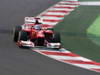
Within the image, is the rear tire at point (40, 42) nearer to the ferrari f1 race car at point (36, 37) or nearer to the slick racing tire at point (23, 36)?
the ferrari f1 race car at point (36, 37)

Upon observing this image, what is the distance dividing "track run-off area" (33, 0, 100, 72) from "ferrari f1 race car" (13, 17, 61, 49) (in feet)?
1.52

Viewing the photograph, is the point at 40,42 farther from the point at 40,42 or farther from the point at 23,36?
the point at 23,36

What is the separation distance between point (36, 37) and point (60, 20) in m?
5.19

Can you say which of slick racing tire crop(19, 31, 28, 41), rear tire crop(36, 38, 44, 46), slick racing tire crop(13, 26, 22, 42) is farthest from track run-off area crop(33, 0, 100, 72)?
slick racing tire crop(13, 26, 22, 42)

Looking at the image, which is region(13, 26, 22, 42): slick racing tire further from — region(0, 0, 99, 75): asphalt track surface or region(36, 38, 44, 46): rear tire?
region(36, 38, 44, 46): rear tire

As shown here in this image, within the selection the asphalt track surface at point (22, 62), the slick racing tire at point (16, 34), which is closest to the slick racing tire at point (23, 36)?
the asphalt track surface at point (22, 62)

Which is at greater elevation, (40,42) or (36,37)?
(36,37)

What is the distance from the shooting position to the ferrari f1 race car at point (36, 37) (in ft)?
48.0

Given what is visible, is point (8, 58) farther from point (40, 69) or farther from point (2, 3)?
point (2, 3)

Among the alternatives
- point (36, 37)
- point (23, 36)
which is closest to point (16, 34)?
point (23, 36)

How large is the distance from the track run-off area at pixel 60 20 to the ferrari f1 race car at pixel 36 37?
1.52ft

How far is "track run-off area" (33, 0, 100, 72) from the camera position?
12834 millimetres

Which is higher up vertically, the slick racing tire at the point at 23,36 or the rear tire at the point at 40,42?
the slick racing tire at the point at 23,36

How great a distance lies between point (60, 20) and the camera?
65.8 feet
